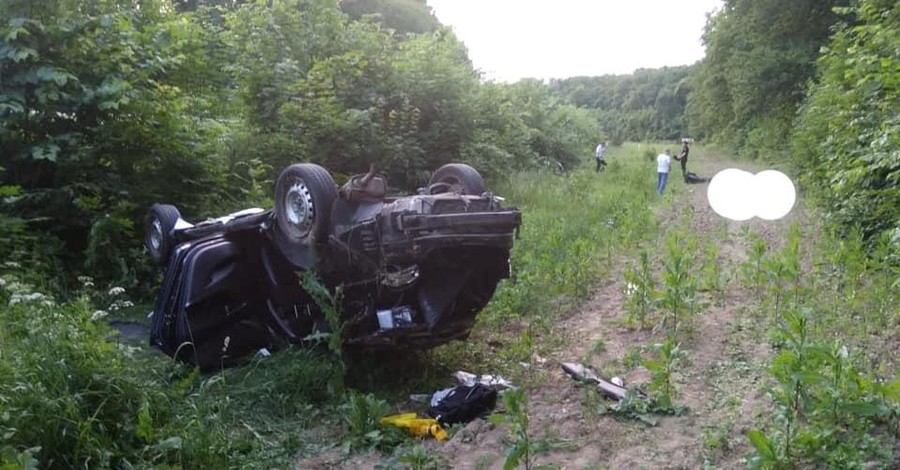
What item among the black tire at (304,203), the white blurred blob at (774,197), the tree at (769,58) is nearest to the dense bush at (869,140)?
the white blurred blob at (774,197)

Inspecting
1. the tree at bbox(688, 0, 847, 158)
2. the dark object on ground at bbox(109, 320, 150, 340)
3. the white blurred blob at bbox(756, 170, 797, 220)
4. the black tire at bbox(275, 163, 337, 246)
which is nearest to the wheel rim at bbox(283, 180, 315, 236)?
the black tire at bbox(275, 163, 337, 246)

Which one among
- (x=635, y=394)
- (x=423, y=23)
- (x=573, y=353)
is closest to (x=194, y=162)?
(x=573, y=353)

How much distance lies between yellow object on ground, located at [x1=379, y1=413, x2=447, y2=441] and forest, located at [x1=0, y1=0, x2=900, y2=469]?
0.40ft

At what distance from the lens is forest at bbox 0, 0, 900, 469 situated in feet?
11.1

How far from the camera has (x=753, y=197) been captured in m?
13.0

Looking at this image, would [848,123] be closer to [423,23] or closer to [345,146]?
[345,146]

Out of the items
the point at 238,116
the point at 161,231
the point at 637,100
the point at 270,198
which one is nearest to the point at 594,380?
the point at 161,231

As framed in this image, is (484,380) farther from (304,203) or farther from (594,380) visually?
(304,203)

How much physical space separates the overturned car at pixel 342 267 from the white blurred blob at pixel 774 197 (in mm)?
8563

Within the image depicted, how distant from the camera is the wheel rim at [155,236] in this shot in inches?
248

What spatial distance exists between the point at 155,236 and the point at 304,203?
242cm

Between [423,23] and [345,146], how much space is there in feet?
74.8

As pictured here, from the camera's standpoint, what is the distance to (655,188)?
1811cm

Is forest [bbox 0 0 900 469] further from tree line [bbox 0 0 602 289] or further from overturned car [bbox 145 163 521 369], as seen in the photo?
overturned car [bbox 145 163 521 369]
